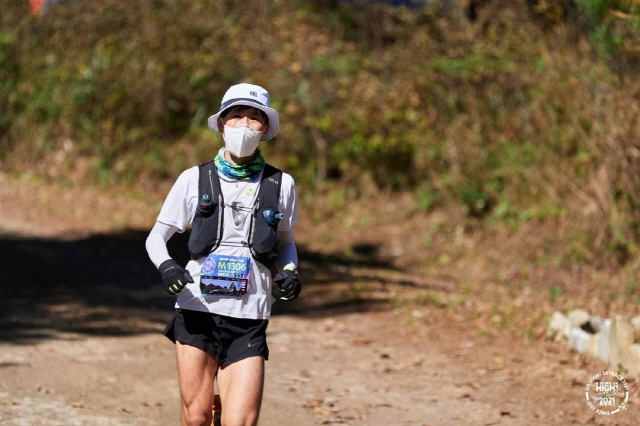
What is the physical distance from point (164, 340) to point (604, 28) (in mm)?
4923

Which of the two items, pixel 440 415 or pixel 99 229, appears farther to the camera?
pixel 99 229

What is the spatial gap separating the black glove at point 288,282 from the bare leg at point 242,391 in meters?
0.30

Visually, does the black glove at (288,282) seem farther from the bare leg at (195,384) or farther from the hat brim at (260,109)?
the hat brim at (260,109)

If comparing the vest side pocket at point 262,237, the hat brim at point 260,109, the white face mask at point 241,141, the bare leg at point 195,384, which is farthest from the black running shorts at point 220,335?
the hat brim at point 260,109

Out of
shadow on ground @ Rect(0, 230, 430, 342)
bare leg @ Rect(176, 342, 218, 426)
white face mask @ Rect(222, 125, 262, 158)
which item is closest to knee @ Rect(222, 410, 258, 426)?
bare leg @ Rect(176, 342, 218, 426)

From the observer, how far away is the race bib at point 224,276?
436cm

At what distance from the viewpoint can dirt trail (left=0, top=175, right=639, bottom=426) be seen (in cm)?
679

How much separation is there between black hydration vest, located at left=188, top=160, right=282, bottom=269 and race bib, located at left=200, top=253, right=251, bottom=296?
0.25 ft

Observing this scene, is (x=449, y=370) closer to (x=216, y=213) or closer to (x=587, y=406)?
(x=587, y=406)

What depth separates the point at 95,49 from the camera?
58.3 ft

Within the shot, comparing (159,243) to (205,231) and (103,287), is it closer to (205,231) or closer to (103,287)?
(205,231)

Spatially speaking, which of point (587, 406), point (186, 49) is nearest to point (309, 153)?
point (186, 49)

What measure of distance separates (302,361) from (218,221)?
4.08 meters

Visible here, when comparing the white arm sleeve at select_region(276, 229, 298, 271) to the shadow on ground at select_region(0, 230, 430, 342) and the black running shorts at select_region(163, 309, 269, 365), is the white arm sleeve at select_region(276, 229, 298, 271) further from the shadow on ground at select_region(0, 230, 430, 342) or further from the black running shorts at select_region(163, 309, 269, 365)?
the shadow on ground at select_region(0, 230, 430, 342)
